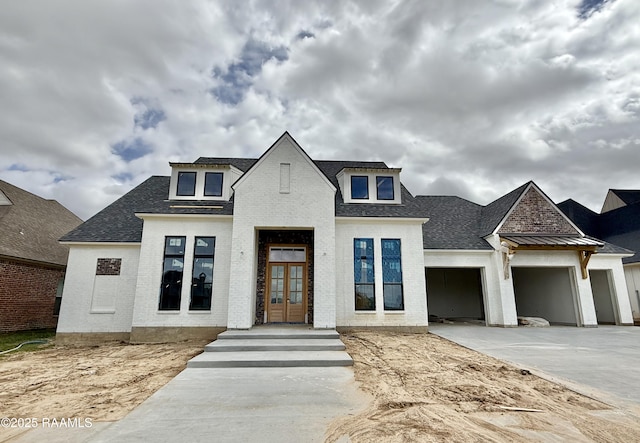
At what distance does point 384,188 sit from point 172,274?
865cm

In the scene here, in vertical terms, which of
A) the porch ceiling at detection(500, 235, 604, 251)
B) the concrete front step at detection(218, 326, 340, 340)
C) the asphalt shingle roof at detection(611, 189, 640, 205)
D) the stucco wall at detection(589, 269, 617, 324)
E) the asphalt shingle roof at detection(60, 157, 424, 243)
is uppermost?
the asphalt shingle roof at detection(611, 189, 640, 205)

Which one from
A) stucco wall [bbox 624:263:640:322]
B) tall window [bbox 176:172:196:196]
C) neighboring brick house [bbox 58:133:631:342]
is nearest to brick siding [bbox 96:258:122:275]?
neighboring brick house [bbox 58:133:631:342]

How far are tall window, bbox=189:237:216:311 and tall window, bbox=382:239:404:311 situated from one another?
6199 mm

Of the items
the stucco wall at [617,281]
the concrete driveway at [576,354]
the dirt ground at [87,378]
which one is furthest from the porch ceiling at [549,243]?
the dirt ground at [87,378]

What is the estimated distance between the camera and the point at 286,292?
1119cm

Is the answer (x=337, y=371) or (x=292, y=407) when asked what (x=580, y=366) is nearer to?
(x=337, y=371)

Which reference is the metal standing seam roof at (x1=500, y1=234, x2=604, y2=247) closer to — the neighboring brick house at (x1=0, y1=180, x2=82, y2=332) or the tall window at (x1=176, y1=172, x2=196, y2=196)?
the tall window at (x1=176, y1=172, x2=196, y2=196)

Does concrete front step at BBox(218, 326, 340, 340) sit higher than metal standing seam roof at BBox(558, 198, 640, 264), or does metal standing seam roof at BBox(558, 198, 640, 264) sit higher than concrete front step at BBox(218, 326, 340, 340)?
metal standing seam roof at BBox(558, 198, 640, 264)

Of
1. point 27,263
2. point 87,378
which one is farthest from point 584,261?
point 27,263

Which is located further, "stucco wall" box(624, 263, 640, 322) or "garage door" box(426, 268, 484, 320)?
"garage door" box(426, 268, 484, 320)

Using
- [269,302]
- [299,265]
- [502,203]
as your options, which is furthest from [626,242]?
[269,302]

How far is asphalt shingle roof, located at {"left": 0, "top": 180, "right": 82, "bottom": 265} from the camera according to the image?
1360cm

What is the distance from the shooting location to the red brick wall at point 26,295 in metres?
12.7

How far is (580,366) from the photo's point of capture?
6.46 m
